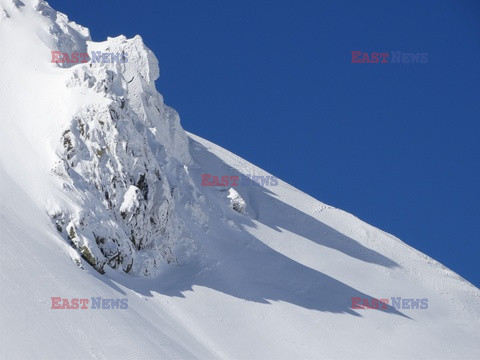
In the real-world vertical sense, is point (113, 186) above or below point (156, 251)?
above

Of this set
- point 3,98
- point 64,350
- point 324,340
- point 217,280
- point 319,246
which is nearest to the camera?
point 64,350

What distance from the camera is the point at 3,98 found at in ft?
200

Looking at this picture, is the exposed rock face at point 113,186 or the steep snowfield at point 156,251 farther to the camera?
the exposed rock face at point 113,186

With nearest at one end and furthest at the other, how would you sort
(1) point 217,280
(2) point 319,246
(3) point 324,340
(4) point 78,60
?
(3) point 324,340 < (1) point 217,280 < (2) point 319,246 < (4) point 78,60

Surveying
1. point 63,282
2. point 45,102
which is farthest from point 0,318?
point 45,102

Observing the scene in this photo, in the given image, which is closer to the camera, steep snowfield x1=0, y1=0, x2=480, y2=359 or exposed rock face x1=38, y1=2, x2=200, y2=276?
steep snowfield x1=0, y1=0, x2=480, y2=359

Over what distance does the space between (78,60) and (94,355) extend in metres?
36.5

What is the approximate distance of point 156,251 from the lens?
57.2 m

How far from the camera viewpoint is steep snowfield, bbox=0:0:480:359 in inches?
1779

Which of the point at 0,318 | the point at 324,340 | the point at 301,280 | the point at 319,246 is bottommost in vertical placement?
the point at 0,318

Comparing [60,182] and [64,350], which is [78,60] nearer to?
[60,182]

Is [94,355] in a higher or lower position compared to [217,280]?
lower

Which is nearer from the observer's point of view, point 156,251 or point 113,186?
point 113,186

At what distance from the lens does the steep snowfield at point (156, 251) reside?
45.2m
